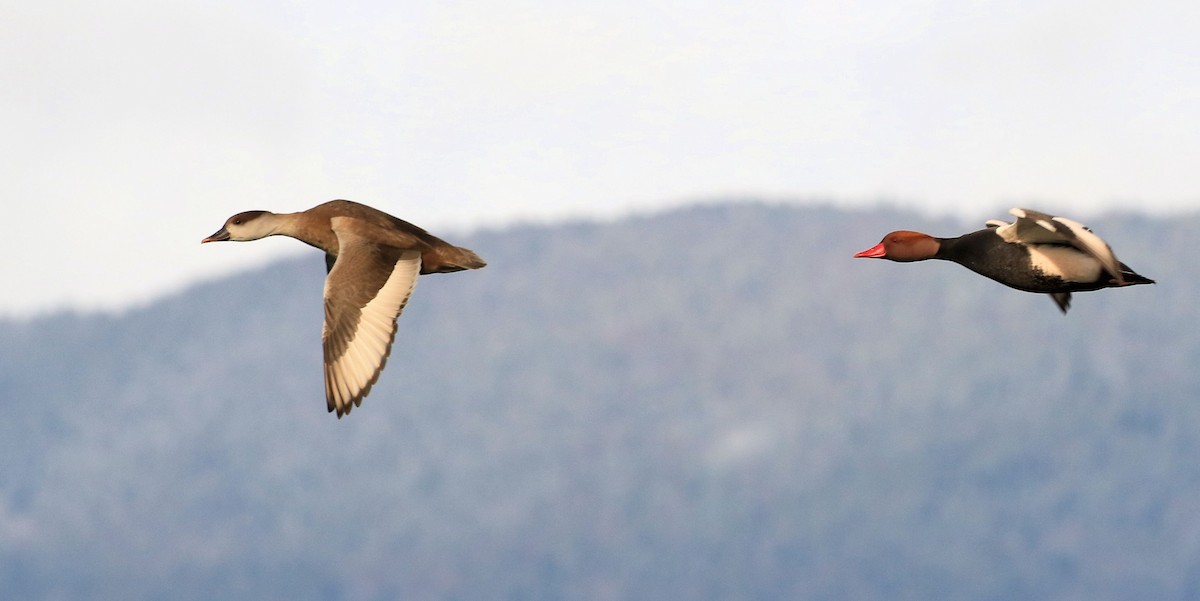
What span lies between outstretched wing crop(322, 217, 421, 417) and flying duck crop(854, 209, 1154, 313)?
13.0 ft

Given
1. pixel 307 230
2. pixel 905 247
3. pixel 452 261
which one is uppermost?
pixel 307 230

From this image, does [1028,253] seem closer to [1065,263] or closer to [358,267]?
[1065,263]

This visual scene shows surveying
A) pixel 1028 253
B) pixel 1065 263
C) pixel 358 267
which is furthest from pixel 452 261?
→ pixel 1065 263

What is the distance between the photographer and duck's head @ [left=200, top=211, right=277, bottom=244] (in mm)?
16219

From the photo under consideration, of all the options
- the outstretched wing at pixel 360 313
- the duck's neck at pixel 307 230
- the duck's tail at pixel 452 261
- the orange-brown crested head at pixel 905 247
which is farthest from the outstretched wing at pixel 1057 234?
the duck's neck at pixel 307 230

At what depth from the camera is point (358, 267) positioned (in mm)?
15164

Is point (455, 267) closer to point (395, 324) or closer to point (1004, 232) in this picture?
point (395, 324)

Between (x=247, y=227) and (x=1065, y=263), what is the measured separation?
725cm

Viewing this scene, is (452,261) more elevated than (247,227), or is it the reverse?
(247,227)

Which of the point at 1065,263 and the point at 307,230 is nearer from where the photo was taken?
the point at 1065,263

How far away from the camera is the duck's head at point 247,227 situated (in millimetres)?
16219

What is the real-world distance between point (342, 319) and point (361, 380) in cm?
61

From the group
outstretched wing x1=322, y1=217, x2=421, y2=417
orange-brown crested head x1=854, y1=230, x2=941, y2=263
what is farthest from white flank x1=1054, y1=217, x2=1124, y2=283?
outstretched wing x1=322, y1=217, x2=421, y2=417

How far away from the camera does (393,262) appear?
15.3m
